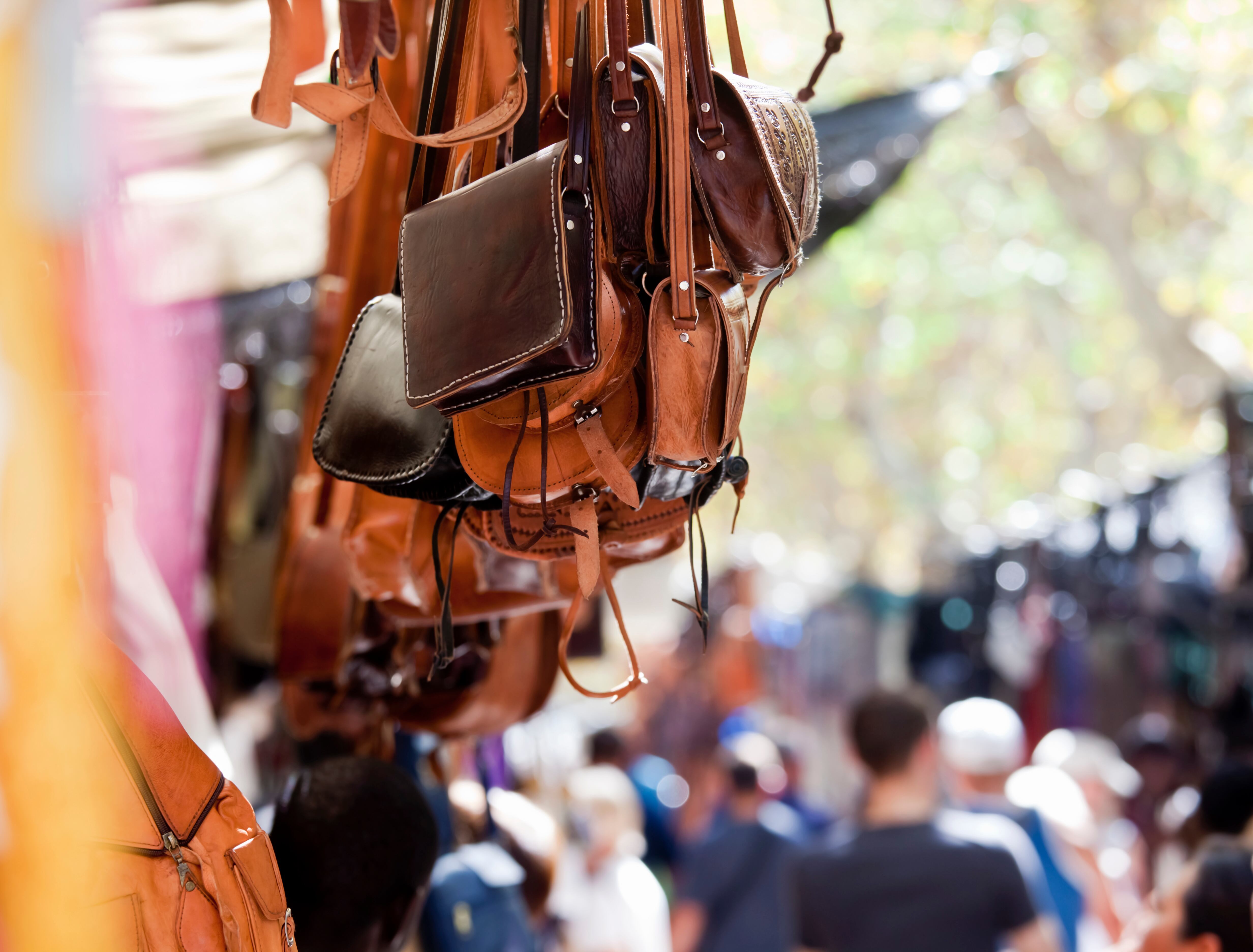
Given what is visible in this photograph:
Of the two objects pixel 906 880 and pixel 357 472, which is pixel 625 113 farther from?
pixel 906 880

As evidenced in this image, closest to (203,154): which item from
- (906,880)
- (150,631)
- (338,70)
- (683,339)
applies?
(150,631)

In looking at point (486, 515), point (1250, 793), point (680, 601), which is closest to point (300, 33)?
point (486, 515)

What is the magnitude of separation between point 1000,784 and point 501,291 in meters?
3.39

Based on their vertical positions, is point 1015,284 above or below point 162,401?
below

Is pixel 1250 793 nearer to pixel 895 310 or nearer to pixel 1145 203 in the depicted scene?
pixel 1145 203

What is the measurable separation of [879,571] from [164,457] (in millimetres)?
11267

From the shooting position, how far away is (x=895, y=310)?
36.9ft

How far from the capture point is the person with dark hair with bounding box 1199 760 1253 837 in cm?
293

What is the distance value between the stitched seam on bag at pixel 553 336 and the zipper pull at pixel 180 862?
518 mm

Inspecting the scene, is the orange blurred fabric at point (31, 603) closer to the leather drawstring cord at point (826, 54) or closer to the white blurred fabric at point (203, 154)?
the leather drawstring cord at point (826, 54)

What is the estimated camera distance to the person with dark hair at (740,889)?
175 inches

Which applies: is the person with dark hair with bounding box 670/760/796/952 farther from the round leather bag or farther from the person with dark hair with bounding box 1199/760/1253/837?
the round leather bag

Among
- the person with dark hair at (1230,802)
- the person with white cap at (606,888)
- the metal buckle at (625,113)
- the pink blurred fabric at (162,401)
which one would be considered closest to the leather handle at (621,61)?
the metal buckle at (625,113)

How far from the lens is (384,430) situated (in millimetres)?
1369
